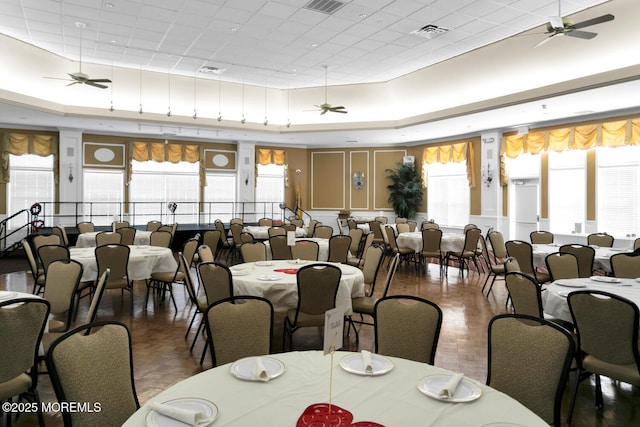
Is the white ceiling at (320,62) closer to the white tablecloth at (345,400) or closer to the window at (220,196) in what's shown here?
the window at (220,196)

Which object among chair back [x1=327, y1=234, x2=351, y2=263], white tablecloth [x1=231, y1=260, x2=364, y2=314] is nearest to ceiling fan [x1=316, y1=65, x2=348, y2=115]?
chair back [x1=327, y1=234, x2=351, y2=263]

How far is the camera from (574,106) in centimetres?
919

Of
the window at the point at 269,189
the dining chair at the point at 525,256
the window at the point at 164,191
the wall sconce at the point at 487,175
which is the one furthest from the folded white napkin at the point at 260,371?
the window at the point at 269,189

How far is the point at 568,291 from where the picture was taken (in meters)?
3.83

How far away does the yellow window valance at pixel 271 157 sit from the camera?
15.4 meters

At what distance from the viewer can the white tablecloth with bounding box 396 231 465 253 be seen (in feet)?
28.4

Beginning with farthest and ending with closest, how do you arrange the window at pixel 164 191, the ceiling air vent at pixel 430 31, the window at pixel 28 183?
the window at pixel 164 191, the window at pixel 28 183, the ceiling air vent at pixel 430 31

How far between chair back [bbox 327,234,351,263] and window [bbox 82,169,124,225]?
9029 mm

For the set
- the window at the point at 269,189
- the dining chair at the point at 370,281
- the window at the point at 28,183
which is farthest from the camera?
the window at the point at 269,189

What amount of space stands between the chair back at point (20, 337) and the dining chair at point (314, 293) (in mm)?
1981

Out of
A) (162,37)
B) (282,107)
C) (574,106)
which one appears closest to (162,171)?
(282,107)

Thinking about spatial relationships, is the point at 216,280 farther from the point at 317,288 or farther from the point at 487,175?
the point at 487,175

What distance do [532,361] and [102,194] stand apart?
544 inches

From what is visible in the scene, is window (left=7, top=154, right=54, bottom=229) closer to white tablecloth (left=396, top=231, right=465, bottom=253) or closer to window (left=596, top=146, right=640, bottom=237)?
white tablecloth (left=396, top=231, right=465, bottom=253)
